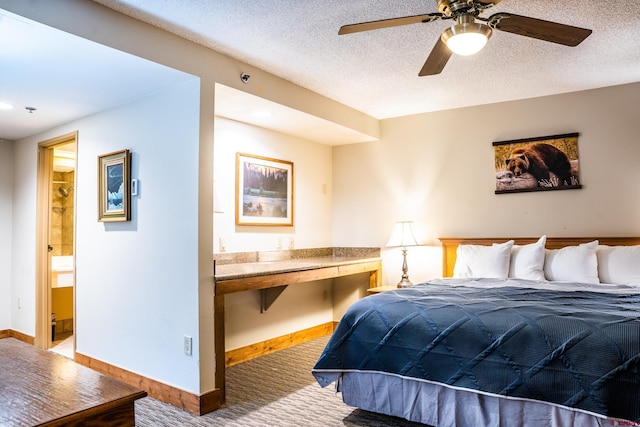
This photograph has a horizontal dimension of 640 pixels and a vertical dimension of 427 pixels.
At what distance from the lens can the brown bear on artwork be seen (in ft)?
13.4

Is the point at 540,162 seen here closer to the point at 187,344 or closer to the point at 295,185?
the point at 295,185

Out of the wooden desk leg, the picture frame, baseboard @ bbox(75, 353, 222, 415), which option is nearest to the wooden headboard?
the picture frame

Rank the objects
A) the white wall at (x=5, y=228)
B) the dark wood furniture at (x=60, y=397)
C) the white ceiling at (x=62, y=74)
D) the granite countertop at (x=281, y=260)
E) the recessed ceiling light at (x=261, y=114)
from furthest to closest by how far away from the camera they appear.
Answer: the white wall at (x=5, y=228)
the recessed ceiling light at (x=261, y=114)
the granite countertop at (x=281, y=260)
the white ceiling at (x=62, y=74)
the dark wood furniture at (x=60, y=397)

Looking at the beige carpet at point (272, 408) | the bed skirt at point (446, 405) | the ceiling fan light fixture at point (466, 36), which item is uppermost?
the ceiling fan light fixture at point (466, 36)

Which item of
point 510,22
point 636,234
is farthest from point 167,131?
point 636,234

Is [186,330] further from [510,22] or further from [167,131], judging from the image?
[510,22]

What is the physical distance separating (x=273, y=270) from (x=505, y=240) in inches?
90.9

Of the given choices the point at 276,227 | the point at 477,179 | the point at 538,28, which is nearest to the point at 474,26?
the point at 538,28

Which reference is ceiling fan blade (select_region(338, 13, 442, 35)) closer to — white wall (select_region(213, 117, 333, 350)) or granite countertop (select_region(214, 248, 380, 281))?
granite countertop (select_region(214, 248, 380, 281))

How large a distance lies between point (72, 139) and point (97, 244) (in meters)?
1.08

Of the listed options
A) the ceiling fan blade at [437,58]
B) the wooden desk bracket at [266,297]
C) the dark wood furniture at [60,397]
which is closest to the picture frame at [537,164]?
the ceiling fan blade at [437,58]

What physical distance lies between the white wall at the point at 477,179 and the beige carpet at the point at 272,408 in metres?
1.89

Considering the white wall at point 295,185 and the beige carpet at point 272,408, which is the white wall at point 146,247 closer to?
the beige carpet at point 272,408

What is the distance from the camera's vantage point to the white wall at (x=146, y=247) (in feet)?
9.66
